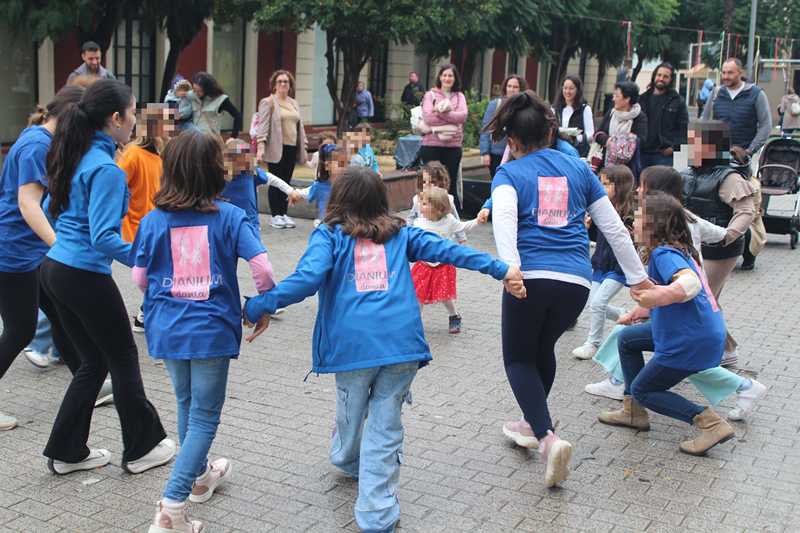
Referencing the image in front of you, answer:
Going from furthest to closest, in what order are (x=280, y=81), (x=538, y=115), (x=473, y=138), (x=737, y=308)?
1. (x=473, y=138)
2. (x=280, y=81)
3. (x=737, y=308)
4. (x=538, y=115)

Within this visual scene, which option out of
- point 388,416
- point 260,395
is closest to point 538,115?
point 388,416

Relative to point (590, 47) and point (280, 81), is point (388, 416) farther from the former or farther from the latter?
point (590, 47)

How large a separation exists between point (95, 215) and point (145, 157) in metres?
1.94

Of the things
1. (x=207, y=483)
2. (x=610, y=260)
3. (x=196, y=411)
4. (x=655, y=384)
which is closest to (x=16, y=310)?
(x=207, y=483)

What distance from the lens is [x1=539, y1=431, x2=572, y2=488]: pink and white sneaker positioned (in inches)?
191

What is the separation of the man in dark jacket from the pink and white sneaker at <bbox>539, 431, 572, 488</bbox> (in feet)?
22.8

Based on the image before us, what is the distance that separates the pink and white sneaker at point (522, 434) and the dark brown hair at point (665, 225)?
1079mm

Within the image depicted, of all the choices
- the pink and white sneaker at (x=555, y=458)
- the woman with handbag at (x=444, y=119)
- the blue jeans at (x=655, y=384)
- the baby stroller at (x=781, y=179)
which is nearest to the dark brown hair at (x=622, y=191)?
the blue jeans at (x=655, y=384)

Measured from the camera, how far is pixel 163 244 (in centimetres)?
425

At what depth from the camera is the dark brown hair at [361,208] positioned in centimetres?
438

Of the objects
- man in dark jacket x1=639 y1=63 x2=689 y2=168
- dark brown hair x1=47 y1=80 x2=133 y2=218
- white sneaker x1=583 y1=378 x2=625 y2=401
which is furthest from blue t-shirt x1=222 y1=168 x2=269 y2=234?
man in dark jacket x1=639 y1=63 x2=689 y2=168

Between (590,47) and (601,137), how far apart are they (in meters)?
21.8

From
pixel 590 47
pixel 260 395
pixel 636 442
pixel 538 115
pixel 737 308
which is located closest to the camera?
pixel 538 115

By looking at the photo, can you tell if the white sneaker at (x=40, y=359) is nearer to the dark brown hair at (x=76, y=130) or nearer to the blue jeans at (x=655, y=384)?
the dark brown hair at (x=76, y=130)
